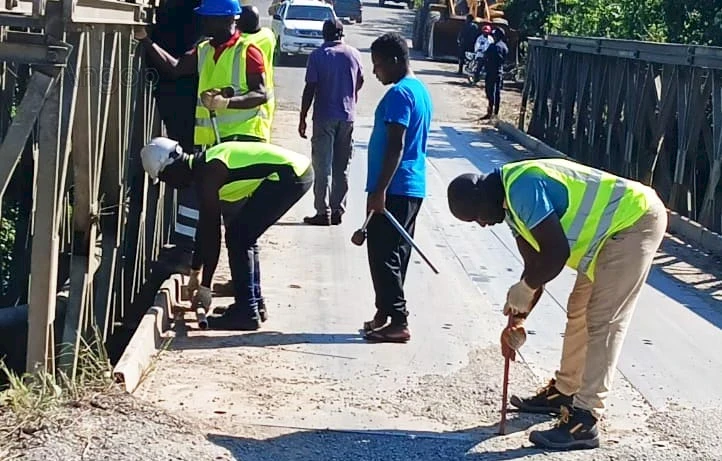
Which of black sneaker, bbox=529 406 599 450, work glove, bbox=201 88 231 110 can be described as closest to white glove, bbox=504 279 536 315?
black sneaker, bbox=529 406 599 450

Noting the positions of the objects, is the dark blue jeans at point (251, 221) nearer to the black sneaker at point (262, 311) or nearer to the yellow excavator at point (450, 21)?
the black sneaker at point (262, 311)

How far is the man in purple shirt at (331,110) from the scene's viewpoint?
11.2m

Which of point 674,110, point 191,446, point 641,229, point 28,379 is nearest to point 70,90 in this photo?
point 28,379

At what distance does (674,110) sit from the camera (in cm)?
1358

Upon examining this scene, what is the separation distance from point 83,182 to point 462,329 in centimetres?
265

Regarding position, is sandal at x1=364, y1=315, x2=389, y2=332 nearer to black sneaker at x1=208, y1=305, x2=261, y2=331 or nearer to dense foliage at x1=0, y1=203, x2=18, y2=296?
black sneaker at x1=208, y1=305, x2=261, y2=331

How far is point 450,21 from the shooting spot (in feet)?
116

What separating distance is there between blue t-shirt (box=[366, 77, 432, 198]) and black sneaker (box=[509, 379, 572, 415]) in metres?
1.63

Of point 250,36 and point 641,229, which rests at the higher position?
point 250,36

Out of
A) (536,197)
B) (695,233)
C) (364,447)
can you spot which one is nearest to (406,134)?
(536,197)

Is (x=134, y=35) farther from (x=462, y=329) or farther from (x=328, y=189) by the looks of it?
(x=328, y=189)

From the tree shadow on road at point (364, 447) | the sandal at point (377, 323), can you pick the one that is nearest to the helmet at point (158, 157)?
the sandal at point (377, 323)

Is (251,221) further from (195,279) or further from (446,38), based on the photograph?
(446,38)

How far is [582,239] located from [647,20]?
1497 cm
